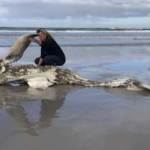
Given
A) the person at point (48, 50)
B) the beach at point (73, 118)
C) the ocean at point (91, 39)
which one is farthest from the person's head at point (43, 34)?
the ocean at point (91, 39)

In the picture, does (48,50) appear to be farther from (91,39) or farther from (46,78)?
(91,39)

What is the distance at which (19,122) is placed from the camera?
4.58 metres

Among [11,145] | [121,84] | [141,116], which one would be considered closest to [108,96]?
[121,84]

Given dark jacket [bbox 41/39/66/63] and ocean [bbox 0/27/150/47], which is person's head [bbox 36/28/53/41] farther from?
ocean [bbox 0/27/150/47]

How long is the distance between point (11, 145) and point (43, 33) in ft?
16.1

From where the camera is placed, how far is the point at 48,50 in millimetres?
8555

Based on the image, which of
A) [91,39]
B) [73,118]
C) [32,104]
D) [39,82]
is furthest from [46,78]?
[91,39]

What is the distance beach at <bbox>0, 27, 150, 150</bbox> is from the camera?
378 centimetres

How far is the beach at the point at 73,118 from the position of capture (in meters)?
3.78

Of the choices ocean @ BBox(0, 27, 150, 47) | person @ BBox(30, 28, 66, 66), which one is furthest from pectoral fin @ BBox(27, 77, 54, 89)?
ocean @ BBox(0, 27, 150, 47)

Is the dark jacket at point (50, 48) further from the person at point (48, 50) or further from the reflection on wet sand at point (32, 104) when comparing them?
the reflection on wet sand at point (32, 104)

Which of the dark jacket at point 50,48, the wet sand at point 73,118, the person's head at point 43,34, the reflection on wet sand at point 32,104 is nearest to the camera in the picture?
the wet sand at point 73,118

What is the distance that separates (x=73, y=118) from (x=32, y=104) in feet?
3.80

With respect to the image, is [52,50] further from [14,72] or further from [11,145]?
[11,145]
